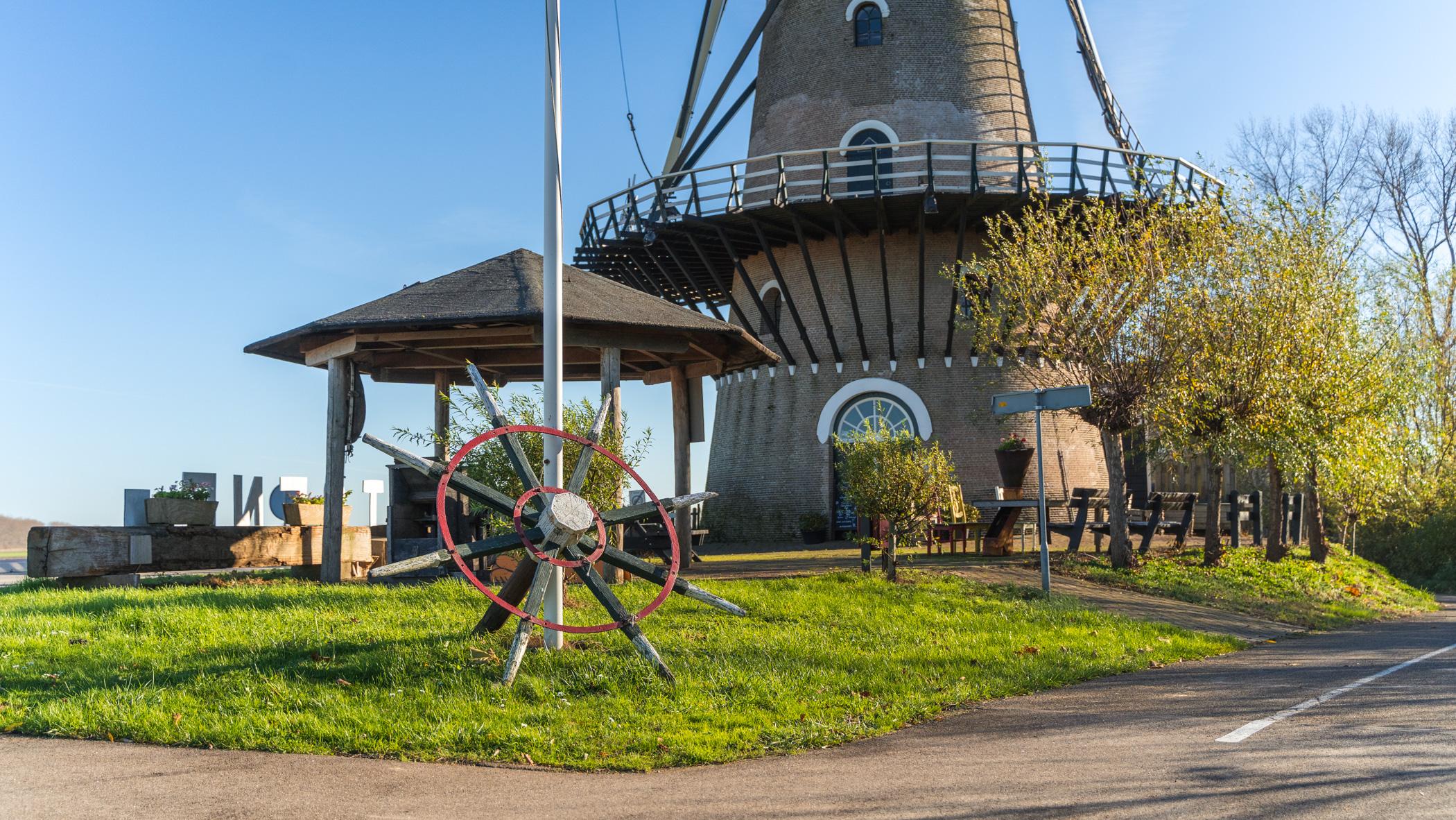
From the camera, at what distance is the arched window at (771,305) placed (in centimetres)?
2308

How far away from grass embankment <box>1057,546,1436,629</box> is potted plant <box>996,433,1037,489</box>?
9.65ft

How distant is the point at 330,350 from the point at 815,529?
11.0 meters

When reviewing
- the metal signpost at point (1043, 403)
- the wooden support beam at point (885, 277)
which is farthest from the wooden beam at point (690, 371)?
the wooden support beam at point (885, 277)

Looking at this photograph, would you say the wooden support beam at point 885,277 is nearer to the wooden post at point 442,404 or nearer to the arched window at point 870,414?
the arched window at point 870,414

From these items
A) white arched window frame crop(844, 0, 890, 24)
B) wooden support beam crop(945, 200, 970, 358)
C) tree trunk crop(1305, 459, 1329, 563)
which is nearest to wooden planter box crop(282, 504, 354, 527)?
wooden support beam crop(945, 200, 970, 358)

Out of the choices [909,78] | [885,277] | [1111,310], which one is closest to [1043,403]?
[1111,310]

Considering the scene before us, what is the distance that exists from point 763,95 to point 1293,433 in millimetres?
13359

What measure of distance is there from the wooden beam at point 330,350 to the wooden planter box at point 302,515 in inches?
67.4

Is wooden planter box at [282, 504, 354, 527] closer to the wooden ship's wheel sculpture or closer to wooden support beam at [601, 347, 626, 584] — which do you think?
wooden support beam at [601, 347, 626, 584]

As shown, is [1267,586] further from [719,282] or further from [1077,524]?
[719,282]

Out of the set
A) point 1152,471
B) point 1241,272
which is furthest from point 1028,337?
point 1152,471

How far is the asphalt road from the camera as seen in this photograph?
4621 millimetres

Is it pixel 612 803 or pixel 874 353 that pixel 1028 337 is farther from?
pixel 612 803

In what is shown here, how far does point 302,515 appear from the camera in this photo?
13.0m
